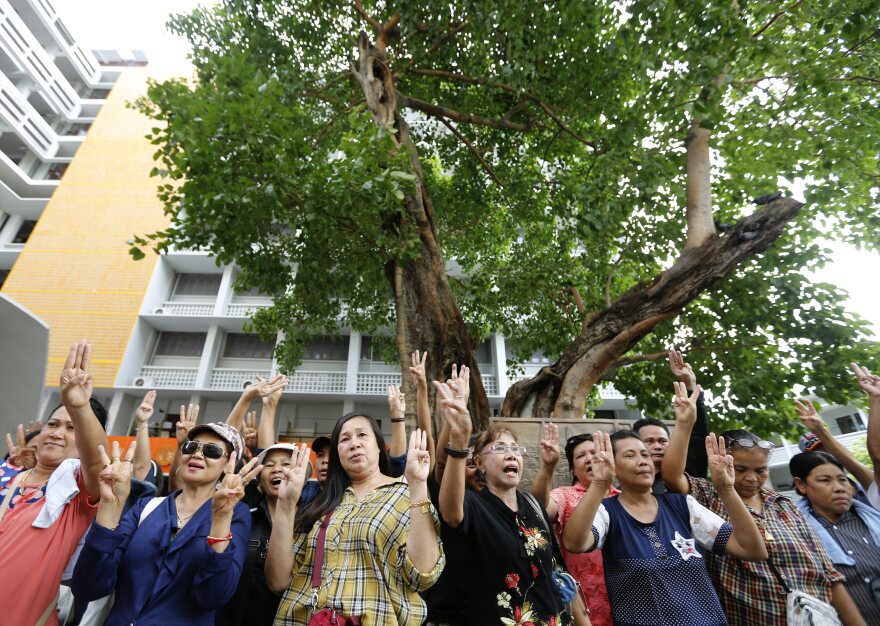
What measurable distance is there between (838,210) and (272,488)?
787 cm

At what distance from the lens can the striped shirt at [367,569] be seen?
1.84 m

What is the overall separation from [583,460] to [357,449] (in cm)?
152

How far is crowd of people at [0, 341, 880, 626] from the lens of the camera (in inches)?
74.0

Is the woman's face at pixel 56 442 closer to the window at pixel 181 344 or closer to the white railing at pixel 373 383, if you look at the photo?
the white railing at pixel 373 383

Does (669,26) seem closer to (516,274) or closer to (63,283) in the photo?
(516,274)

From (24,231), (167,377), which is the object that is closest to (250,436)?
(167,377)

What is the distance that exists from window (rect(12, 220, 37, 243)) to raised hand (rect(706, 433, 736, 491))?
2667 centimetres

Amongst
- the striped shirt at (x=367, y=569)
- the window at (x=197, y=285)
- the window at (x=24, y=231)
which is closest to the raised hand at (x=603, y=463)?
the striped shirt at (x=367, y=569)

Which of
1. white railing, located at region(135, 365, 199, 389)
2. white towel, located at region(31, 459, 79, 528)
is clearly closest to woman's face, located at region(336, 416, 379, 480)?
white towel, located at region(31, 459, 79, 528)

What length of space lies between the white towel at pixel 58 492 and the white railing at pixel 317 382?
13402 mm

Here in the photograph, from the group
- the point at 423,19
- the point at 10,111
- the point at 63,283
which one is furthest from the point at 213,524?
the point at 10,111

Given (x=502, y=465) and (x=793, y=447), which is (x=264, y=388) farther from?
(x=793, y=447)

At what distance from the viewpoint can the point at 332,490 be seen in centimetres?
231

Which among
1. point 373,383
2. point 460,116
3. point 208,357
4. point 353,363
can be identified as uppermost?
point 460,116
